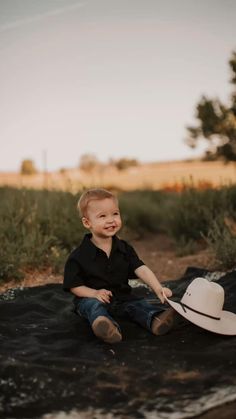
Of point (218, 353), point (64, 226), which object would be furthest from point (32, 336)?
point (64, 226)

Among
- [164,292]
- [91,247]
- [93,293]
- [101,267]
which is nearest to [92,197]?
[91,247]

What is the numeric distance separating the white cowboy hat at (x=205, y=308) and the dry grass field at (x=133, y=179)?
420cm

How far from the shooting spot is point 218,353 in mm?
2775

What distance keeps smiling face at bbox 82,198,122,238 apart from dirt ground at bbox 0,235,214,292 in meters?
1.97

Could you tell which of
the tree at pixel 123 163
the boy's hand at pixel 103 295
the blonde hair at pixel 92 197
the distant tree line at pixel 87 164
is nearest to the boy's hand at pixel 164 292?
the boy's hand at pixel 103 295

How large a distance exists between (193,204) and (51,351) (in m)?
5.32

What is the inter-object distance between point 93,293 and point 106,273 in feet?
0.79

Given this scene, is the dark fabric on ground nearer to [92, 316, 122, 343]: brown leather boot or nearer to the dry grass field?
[92, 316, 122, 343]: brown leather boot

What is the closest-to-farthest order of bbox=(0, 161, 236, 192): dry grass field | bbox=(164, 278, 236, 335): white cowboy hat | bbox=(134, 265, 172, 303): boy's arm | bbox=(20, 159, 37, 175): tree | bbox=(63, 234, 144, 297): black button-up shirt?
bbox=(164, 278, 236, 335): white cowboy hat → bbox=(134, 265, 172, 303): boy's arm → bbox=(63, 234, 144, 297): black button-up shirt → bbox=(0, 161, 236, 192): dry grass field → bbox=(20, 159, 37, 175): tree

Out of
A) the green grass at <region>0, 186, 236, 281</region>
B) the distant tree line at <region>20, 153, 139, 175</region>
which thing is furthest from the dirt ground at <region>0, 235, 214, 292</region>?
the distant tree line at <region>20, 153, 139, 175</region>

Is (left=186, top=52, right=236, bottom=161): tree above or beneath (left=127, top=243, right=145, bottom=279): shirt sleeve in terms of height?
above

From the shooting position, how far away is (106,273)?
135 inches

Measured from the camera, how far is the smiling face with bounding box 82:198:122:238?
10.7ft

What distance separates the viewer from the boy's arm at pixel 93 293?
10.3 ft
